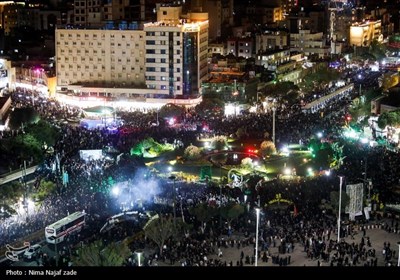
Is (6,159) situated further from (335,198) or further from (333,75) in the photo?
(333,75)

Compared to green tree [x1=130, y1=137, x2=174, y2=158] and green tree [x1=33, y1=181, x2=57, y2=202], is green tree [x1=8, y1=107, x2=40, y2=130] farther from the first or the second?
green tree [x1=33, y1=181, x2=57, y2=202]

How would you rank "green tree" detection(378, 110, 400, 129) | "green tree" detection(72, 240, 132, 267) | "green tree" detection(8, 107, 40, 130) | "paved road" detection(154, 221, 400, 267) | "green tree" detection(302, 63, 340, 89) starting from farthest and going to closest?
1. "green tree" detection(302, 63, 340, 89)
2. "green tree" detection(8, 107, 40, 130)
3. "green tree" detection(378, 110, 400, 129)
4. "paved road" detection(154, 221, 400, 267)
5. "green tree" detection(72, 240, 132, 267)

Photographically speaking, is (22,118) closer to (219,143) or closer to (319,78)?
(219,143)

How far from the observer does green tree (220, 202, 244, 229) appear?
2366cm

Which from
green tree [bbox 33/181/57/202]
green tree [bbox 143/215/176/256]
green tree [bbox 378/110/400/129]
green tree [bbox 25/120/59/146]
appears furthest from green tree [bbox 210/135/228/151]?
green tree [bbox 143/215/176/256]

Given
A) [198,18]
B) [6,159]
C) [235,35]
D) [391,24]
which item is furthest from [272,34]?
[6,159]

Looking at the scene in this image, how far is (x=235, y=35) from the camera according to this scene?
73.7m

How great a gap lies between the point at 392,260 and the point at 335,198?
13.9 feet

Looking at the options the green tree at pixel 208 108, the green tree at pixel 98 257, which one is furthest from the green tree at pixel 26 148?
the green tree at pixel 208 108

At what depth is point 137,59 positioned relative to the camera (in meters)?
50.6

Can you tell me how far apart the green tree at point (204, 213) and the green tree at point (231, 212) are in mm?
290

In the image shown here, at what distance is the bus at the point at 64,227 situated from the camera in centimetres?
2217

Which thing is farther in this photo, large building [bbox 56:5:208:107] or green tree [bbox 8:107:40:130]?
large building [bbox 56:5:208:107]

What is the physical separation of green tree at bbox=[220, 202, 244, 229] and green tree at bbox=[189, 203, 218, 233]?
0.95 feet
